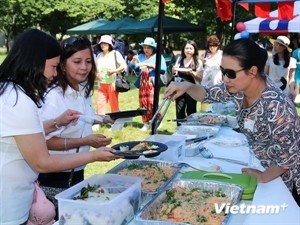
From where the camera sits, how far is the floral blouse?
160 centimetres

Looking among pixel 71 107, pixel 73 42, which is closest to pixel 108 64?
pixel 73 42

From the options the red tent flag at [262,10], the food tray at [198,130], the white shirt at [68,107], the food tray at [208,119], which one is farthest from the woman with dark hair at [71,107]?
the red tent flag at [262,10]

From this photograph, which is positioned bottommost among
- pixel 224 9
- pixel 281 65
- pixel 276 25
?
pixel 281 65

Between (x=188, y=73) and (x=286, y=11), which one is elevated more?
(x=286, y=11)

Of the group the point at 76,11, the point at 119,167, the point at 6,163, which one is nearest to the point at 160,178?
the point at 119,167

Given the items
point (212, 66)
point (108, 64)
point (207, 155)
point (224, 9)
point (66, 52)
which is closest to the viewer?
point (66, 52)

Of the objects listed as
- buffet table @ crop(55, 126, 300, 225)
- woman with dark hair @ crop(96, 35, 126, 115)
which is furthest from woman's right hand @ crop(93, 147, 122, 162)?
woman with dark hair @ crop(96, 35, 126, 115)

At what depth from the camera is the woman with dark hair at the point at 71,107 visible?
72.9 inches

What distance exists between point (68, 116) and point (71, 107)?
15cm

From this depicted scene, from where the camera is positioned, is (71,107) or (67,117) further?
(71,107)

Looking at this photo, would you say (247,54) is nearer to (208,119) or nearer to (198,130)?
(198,130)

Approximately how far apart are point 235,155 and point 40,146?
1.20 m

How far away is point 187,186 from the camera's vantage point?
5.14 ft

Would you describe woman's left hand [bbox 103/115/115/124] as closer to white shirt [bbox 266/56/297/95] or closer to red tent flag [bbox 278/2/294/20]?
red tent flag [bbox 278/2/294/20]
